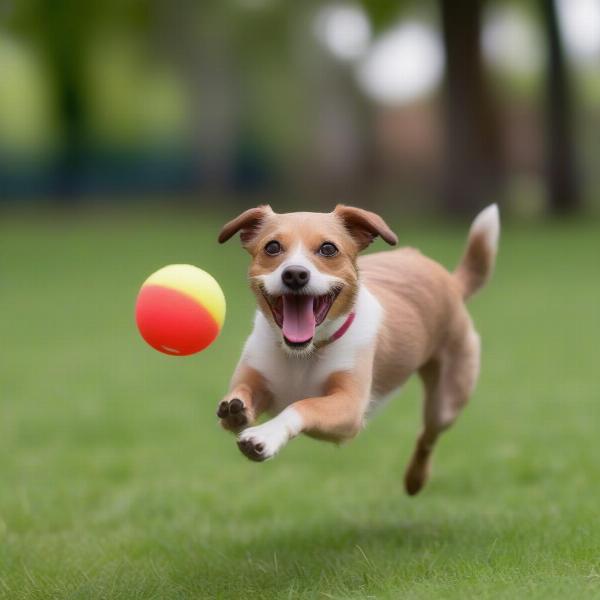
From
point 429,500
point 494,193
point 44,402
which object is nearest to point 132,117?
point 494,193

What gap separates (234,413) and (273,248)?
2.23 feet

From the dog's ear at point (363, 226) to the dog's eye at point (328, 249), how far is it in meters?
0.23

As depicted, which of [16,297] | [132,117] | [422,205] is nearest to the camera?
[16,297]

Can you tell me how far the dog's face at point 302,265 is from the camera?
475 cm

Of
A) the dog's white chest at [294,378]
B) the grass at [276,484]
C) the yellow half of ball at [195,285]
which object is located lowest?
the grass at [276,484]

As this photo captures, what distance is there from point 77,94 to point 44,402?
3330 centimetres

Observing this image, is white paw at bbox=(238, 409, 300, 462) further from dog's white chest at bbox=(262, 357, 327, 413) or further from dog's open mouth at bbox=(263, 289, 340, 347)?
dog's white chest at bbox=(262, 357, 327, 413)

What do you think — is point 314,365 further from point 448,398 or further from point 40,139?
point 40,139

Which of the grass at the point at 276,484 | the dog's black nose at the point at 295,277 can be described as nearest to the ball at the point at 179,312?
the dog's black nose at the point at 295,277

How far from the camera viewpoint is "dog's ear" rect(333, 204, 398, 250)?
5.07 metres

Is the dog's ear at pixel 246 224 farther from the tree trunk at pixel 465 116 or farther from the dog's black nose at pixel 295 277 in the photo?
the tree trunk at pixel 465 116

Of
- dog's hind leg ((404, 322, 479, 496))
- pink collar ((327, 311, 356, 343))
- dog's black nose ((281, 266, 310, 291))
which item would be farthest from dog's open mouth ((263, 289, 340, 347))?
dog's hind leg ((404, 322, 479, 496))

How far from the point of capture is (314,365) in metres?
5.15

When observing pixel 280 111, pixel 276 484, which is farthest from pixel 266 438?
pixel 280 111
